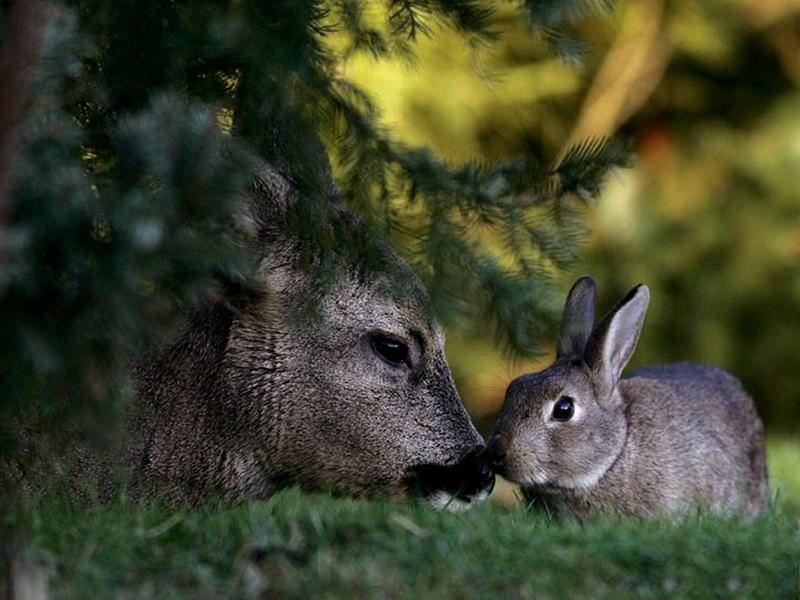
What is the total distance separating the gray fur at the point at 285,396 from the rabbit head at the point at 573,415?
48cm

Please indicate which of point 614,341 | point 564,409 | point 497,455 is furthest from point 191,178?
point 614,341

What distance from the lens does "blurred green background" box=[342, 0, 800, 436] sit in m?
13.9

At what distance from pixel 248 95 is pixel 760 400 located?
418 inches

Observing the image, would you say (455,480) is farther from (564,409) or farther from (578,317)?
(578,317)

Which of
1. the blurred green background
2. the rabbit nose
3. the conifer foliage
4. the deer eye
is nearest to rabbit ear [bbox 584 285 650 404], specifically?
the rabbit nose

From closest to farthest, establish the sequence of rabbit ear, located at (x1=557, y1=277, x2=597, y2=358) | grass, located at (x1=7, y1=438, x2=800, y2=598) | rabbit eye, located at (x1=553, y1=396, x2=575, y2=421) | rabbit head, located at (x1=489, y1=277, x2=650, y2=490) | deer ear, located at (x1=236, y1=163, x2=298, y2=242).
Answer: grass, located at (x1=7, y1=438, x2=800, y2=598), deer ear, located at (x1=236, y1=163, x2=298, y2=242), rabbit head, located at (x1=489, y1=277, x2=650, y2=490), rabbit eye, located at (x1=553, y1=396, x2=575, y2=421), rabbit ear, located at (x1=557, y1=277, x2=597, y2=358)

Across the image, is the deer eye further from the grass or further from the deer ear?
the grass

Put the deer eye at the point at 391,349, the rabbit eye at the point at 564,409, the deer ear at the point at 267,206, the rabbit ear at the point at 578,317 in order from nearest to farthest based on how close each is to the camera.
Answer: the deer ear at the point at 267,206 < the deer eye at the point at 391,349 < the rabbit eye at the point at 564,409 < the rabbit ear at the point at 578,317

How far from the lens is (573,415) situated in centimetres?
674

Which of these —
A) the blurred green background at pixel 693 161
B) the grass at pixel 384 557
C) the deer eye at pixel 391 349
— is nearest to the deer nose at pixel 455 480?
the deer eye at pixel 391 349

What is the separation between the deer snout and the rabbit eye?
724mm

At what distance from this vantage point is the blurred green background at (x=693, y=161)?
45.6ft

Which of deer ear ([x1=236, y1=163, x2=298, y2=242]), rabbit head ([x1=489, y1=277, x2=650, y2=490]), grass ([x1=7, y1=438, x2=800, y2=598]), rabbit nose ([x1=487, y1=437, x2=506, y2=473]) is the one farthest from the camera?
rabbit head ([x1=489, y1=277, x2=650, y2=490])

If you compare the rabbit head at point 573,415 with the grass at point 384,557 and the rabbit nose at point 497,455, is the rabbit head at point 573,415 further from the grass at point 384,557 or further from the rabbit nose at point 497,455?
the grass at point 384,557
